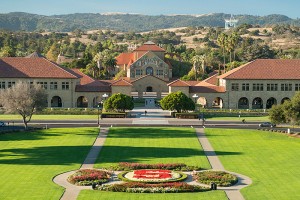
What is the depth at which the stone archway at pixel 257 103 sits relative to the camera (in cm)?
12600

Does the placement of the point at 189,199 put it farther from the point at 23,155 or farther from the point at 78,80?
the point at 78,80

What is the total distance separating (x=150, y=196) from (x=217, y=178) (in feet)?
26.0

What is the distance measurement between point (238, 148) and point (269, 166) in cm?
1178

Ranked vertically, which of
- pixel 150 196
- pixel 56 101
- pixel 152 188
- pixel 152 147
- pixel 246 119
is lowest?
pixel 150 196

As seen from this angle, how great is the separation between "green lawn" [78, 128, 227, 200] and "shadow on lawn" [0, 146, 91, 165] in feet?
8.47

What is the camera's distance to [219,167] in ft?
205

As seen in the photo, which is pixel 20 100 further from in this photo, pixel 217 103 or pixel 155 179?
pixel 217 103

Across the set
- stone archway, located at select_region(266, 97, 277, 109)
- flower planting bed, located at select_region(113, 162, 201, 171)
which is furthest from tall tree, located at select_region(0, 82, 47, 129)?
stone archway, located at select_region(266, 97, 277, 109)

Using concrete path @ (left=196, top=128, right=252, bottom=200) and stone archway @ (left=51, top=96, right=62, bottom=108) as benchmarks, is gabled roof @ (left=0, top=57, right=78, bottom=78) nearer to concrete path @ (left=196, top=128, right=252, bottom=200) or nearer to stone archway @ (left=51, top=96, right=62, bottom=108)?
stone archway @ (left=51, top=96, right=62, bottom=108)

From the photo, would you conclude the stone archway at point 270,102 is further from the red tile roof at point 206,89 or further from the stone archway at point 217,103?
the red tile roof at point 206,89

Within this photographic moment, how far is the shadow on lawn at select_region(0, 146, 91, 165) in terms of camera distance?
6475cm

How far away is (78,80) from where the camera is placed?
5002 inches

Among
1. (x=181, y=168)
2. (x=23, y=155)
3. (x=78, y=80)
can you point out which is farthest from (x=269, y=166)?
(x=78, y=80)

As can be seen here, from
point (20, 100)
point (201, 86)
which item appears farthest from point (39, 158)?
point (201, 86)
